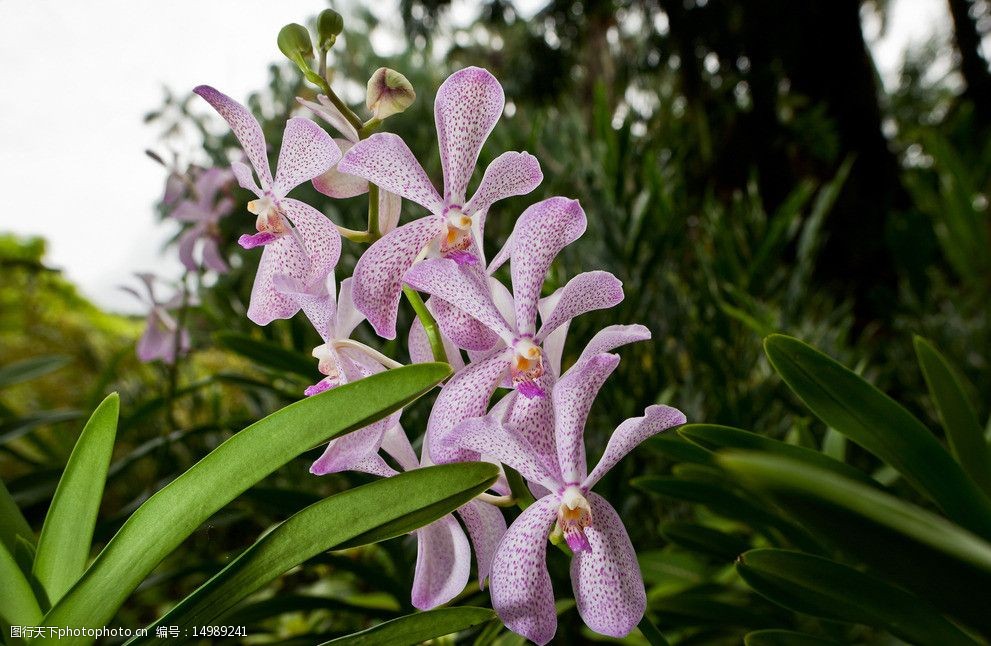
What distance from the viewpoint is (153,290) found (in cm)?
55

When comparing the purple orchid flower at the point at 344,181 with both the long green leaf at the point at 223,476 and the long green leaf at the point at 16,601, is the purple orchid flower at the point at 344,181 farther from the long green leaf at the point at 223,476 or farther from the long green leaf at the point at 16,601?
the long green leaf at the point at 16,601

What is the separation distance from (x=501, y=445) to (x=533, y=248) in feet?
0.27

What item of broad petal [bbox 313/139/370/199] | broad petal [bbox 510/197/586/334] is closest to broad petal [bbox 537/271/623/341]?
broad petal [bbox 510/197/586/334]

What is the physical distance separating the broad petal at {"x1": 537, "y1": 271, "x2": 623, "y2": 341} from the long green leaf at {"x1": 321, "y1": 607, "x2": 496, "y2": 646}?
0.40ft

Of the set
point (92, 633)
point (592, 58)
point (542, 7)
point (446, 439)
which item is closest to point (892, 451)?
point (446, 439)

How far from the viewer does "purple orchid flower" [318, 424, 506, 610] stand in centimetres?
29

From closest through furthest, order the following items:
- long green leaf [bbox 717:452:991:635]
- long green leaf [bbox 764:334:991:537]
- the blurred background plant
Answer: long green leaf [bbox 717:452:991:635] → long green leaf [bbox 764:334:991:537] → the blurred background plant

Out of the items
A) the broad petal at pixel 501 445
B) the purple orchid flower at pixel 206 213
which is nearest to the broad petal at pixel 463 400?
the broad petal at pixel 501 445

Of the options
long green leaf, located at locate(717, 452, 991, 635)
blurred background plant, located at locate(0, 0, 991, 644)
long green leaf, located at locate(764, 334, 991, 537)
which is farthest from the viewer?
blurred background plant, located at locate(0, 0, 991, 644)

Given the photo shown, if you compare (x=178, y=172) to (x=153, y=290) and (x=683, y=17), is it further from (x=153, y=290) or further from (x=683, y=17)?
(x=683, y=17)

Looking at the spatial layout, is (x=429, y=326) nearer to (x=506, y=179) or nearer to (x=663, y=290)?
(x=506, y=179)

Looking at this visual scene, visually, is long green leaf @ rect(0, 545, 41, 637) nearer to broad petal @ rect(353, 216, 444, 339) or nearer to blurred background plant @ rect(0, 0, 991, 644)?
blurred background plant @ rect(0, 0, 991, 644)

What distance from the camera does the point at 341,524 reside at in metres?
0.24

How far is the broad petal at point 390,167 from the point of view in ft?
0.83
